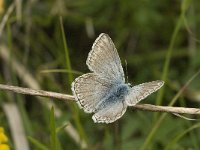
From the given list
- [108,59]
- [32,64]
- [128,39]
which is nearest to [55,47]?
[32,64]

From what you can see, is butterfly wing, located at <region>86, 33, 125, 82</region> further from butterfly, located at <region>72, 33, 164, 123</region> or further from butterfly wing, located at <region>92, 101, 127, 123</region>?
butterfly wing, located at <region>92, 101, 127, 123</region>

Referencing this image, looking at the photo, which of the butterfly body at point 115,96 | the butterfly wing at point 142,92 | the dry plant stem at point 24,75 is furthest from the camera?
the dry plant stem at point 24,75

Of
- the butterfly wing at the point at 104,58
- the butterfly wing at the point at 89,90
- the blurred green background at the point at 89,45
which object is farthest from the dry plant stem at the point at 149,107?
the blurred green background at the point at 89,45

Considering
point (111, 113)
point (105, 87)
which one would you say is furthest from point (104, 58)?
point (111, 113)

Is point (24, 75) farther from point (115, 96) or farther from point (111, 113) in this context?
point (111, 113)

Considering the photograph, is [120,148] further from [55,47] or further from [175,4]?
[175,4]

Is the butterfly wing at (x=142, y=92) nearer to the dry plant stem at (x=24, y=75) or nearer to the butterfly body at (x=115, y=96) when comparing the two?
the butterfly body at (x=115, y=96)

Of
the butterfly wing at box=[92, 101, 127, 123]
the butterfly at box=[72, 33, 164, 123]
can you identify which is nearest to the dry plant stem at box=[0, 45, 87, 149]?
the butterfly at box=[72, 33, 164, 123]

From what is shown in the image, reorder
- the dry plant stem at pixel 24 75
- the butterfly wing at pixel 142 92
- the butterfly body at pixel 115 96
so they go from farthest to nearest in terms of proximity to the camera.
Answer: the dry plant stem at pixel 24 75 → the butterfly body at pixel 115 96 → the butterfly wing at pixel 142 92
